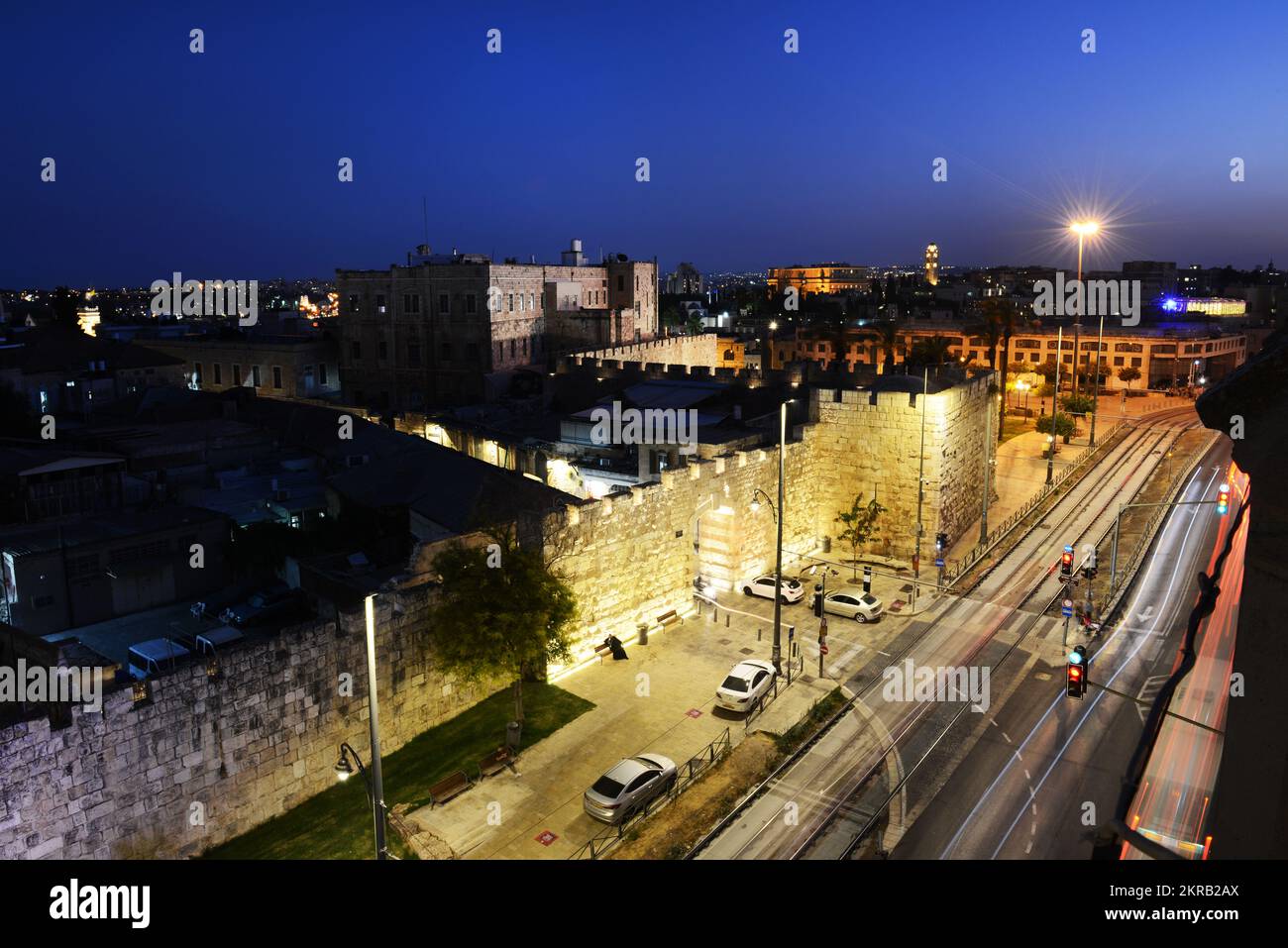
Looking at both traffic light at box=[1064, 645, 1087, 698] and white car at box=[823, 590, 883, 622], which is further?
white car at box=[823, 590, 883, 622]

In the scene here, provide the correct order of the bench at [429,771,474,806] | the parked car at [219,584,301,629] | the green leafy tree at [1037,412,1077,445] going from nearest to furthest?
the bench at [429,771,474,806]
the parked car at [219,584,301,629]
the green leafy tree at [1037,412,1077,445]

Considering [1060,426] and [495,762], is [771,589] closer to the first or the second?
[495,762]

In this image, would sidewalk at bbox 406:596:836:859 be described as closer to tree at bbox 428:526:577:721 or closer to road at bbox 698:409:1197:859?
road at bbox 698:409:1197:859

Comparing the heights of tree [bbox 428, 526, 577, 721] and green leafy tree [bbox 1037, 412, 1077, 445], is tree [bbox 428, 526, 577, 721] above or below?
below

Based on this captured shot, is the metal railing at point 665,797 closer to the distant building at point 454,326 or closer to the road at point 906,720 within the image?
the road at point 906,720

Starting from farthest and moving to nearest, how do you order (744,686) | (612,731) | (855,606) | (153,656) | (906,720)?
(855,606), (744,686), (906,720), (612,731), (153,656)

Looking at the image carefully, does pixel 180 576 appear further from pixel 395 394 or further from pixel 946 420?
pixel 395 394

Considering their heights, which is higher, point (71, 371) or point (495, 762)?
point (71, 371)

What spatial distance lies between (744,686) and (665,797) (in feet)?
13.5

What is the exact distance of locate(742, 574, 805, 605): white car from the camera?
27031mm

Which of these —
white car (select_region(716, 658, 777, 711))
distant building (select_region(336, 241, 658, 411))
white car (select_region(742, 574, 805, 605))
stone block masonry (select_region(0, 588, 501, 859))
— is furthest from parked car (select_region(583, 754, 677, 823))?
distant building (select_region(336, 241, 658, 411))

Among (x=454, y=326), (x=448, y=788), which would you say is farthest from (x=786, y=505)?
(x=454, y=326)

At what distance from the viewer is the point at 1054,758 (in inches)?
706

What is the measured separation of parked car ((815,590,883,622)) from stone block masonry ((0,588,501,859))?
13253 millimetres
